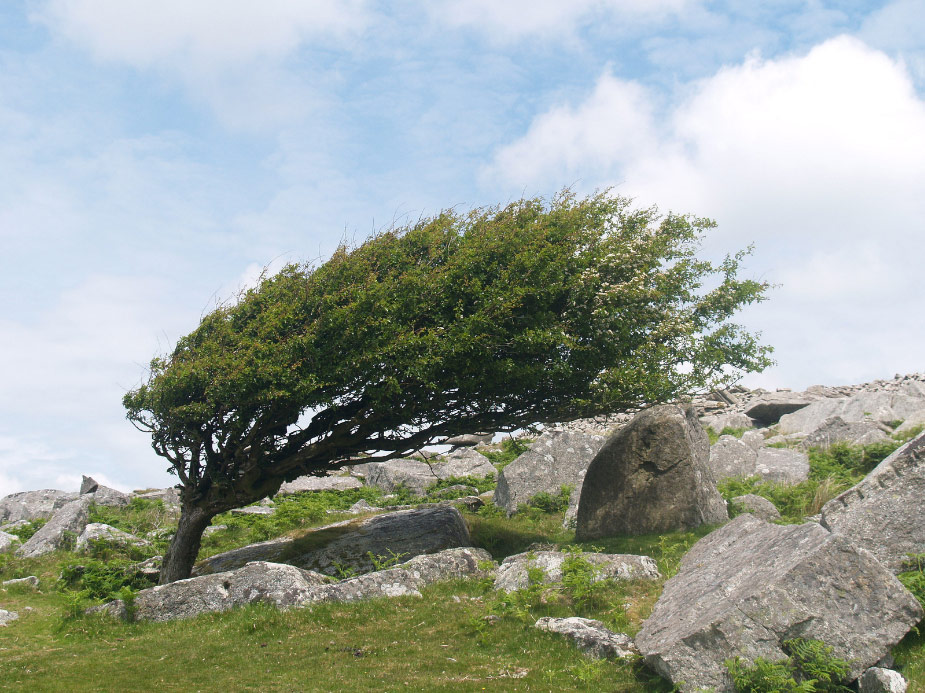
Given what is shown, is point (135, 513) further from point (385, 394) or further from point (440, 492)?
point (385, 394)

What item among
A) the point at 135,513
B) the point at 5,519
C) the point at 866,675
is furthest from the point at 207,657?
the point at 5,519

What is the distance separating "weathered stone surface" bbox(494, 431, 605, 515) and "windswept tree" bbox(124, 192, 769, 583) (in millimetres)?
6935

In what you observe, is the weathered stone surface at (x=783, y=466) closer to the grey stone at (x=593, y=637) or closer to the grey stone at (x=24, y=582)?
the grey stone at (x=593, y=637)

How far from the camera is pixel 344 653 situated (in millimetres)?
16109

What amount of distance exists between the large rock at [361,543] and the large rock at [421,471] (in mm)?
11418

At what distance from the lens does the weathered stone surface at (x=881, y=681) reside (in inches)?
462

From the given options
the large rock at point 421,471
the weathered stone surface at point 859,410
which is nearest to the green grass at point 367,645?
the large rock at point 421,471

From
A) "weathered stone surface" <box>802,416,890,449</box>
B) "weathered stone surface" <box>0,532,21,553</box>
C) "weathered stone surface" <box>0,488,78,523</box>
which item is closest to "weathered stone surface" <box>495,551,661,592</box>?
"weathered stone surface" <box>802,416,890,449</box>

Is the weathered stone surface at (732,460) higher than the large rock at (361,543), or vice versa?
the weathered stone surface at (732,460)

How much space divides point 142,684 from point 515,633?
752 centimetres

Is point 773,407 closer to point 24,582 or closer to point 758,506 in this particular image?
point 758,506

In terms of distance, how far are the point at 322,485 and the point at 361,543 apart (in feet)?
59.6

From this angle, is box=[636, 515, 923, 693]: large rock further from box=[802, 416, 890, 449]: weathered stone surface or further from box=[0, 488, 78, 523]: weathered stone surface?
box=[0, 488, 78, 523]: weathered stone surface

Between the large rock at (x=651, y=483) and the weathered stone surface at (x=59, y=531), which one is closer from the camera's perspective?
the large rock at (x=651, y=483)
